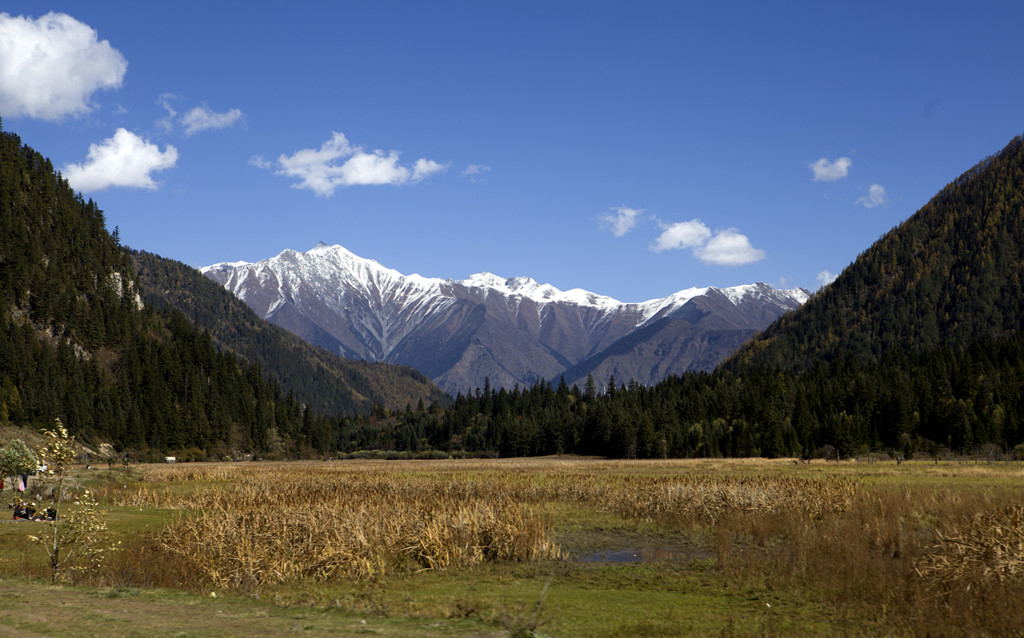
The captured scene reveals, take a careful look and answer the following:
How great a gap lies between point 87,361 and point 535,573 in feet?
546

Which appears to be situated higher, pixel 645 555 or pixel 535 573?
pixel 535 573

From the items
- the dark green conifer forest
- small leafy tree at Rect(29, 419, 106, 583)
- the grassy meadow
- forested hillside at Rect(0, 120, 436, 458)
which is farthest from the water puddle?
forested hillside at Rect(0, 120, 436, 458)

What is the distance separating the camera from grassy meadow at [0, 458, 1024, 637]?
1798cm

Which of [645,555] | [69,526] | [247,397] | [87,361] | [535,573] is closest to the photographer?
[69,526]

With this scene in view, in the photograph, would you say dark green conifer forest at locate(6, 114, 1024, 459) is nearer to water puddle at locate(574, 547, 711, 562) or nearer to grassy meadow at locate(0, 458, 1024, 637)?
grassy meadow at locate(0, 458, 1024, 637)

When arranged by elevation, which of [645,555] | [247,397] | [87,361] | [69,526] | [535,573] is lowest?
[645,555]

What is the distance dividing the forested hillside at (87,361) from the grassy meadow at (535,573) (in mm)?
114579

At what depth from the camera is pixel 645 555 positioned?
30.8 m

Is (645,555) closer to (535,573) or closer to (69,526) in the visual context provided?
(535,573)

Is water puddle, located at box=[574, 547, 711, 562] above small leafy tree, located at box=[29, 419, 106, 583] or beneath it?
beneath

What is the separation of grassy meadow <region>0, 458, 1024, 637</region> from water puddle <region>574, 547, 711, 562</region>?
0.11m

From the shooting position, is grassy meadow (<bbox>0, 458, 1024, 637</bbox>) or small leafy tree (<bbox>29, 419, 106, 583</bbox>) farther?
small leafy tree (<bbox>29, 419, 106, 583</bbox>)

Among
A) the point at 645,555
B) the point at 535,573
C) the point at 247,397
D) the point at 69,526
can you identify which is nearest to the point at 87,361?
the point at 247,397

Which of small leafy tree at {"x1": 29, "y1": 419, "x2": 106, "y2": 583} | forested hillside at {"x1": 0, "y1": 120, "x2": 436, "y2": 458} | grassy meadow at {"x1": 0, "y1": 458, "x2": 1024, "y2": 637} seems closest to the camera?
grassy meadow at {"x1": 0, "y1": 458, "x2": 1024, "y2": 637}
